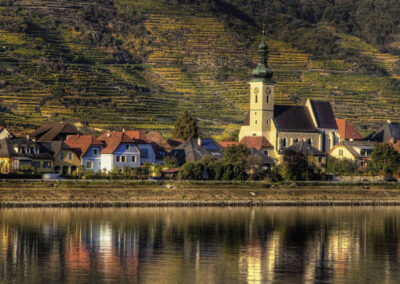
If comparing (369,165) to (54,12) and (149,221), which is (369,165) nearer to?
A: (149,221)

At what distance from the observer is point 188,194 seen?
77.1m

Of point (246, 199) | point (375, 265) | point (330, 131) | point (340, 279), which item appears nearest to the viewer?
point (340, 279)

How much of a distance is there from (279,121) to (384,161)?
56.0 ft

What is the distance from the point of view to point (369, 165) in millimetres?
95250

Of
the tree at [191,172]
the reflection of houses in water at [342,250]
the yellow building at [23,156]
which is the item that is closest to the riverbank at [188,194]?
the tree at [191,172]

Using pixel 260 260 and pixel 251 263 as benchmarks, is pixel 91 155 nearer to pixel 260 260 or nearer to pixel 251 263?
pixel 260 260

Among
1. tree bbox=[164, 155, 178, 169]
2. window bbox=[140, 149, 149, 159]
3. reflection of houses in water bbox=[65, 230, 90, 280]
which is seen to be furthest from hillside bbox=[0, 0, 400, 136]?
reflection of houses in water bbox=[65, 230, 90, 280]

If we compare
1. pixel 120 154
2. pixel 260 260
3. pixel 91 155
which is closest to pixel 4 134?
pixel 91 155

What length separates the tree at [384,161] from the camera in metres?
92.7

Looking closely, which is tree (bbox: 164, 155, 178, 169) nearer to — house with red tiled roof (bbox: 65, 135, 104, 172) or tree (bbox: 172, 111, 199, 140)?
house with red tiled roof (bbox: 65, 135, 104, 172)

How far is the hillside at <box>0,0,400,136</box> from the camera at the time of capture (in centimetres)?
12381

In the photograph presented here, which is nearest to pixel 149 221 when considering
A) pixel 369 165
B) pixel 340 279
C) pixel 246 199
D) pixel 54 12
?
pixel 246 199

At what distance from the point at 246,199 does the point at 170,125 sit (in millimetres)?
44700

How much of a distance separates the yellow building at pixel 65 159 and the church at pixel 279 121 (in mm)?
22167
